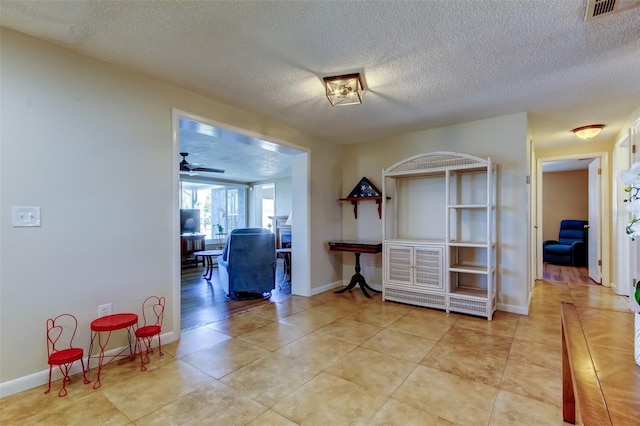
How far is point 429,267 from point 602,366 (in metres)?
2.68

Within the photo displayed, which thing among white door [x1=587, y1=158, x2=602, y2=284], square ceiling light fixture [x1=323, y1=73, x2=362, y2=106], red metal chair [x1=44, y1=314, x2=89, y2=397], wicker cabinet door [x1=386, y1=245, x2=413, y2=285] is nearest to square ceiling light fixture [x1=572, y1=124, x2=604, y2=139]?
white door [x1=587, y1=158, x2=602, y2=284]

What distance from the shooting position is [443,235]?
13.1 feet

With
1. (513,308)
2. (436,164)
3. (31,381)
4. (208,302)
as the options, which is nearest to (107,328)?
(31,381)

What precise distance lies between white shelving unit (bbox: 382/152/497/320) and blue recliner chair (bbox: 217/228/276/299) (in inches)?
66.2

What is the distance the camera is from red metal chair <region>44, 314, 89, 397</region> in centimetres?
194

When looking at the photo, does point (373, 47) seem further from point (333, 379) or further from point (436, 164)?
point (333, 379)

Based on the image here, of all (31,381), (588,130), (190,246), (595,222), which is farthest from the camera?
(190,246)

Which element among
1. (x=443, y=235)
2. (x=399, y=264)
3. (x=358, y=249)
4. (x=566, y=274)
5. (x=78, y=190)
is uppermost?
(x=78, y=190)

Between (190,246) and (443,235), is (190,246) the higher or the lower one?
the lower one

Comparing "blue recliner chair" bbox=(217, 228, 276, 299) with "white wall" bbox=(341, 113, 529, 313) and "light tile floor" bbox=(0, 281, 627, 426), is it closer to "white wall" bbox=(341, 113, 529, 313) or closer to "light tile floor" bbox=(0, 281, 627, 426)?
"light tile floor" bbox=(0, 281, 627, 426)

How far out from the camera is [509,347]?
2.55 meters

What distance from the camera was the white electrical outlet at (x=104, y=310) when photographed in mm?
2291

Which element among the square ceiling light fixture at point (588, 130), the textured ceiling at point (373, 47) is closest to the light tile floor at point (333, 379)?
the textured ceiling at point (373, 47)

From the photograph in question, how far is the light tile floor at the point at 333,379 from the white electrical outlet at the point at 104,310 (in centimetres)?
40
